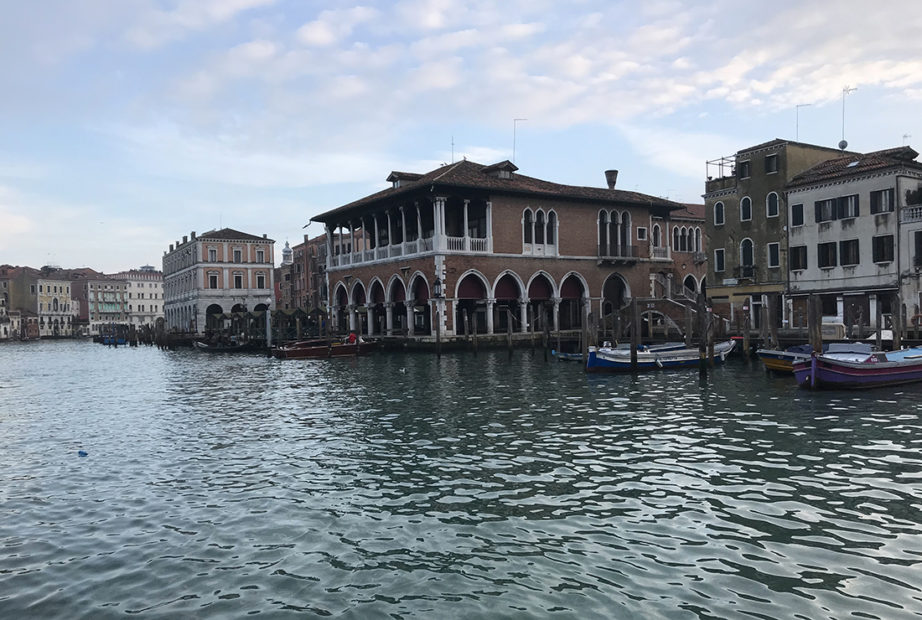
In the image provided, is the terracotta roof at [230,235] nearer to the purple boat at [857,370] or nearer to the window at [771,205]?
the window at [771,205]

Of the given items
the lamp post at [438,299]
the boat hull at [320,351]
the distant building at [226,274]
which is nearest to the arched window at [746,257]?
the lamp post at [438,299]

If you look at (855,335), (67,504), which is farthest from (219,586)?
(855,335)

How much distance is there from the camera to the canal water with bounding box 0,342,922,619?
5254 millimetres

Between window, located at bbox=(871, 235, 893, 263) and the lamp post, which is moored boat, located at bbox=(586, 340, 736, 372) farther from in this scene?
the lamp post

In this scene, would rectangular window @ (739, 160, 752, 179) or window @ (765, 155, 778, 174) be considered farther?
rectangular window @ (739, 160, 752, 179)

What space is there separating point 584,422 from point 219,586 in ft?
26.8

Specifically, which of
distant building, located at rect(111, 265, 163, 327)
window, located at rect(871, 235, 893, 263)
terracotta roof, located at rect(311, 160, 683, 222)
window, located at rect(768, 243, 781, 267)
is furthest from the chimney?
distant building, located at rect(111, 265, 163, 327)

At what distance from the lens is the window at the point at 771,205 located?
32.7 m

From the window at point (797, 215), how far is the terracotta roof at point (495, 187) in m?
8.81

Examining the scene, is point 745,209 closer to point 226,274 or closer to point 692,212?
point 692,212

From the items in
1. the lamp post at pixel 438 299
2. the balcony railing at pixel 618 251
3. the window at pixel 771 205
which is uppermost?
the window at pixel 771 205

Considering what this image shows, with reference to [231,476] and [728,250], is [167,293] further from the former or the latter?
[231,476]

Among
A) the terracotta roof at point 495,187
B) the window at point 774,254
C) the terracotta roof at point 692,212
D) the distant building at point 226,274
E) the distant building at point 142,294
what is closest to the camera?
the window at point 774,254

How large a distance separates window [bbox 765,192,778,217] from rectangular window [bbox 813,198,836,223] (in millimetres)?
2067
